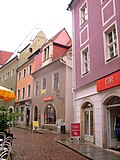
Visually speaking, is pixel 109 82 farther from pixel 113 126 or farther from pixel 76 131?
pixel 76 131

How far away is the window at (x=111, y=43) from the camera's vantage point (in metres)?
10.2

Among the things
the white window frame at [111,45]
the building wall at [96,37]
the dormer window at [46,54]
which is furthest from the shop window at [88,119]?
the dormer window at [46,54]

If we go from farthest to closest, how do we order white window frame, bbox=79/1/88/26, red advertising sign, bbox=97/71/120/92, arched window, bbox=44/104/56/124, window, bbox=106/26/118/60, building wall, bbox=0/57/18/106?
building wall, bbox=0/57/18/106
arched window, bbox=44/104/56/124
white window frame, bbox=79/1/88/26
window, bbox=106/26/118/60
red advertising sign, bbox=97/71/120/92

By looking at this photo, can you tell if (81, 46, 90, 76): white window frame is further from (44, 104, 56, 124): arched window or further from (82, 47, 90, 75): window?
(44, 104, 56, 124): arched window

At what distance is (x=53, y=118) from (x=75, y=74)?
8075 millimetres

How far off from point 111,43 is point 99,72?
1627 millimetres

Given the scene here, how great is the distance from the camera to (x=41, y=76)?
24547mm

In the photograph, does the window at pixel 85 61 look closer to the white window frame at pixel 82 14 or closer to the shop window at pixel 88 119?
the white window frame at pixel 82 14

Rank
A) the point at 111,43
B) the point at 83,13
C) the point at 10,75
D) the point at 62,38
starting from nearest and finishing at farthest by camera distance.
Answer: the point at 111,43 < the point at 83,13 < the point at 62,38 < the point at 10,75

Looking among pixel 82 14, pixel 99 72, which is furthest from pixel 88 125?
pixel 82 14

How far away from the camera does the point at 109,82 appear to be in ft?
32.0

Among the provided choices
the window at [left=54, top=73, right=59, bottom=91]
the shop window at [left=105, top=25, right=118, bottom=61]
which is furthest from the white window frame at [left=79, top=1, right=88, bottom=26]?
the window at [left=54, top=73, right=59, bottom=91]

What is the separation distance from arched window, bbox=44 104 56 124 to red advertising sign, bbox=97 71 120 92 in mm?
11310

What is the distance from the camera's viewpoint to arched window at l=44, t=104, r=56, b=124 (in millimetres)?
21333
